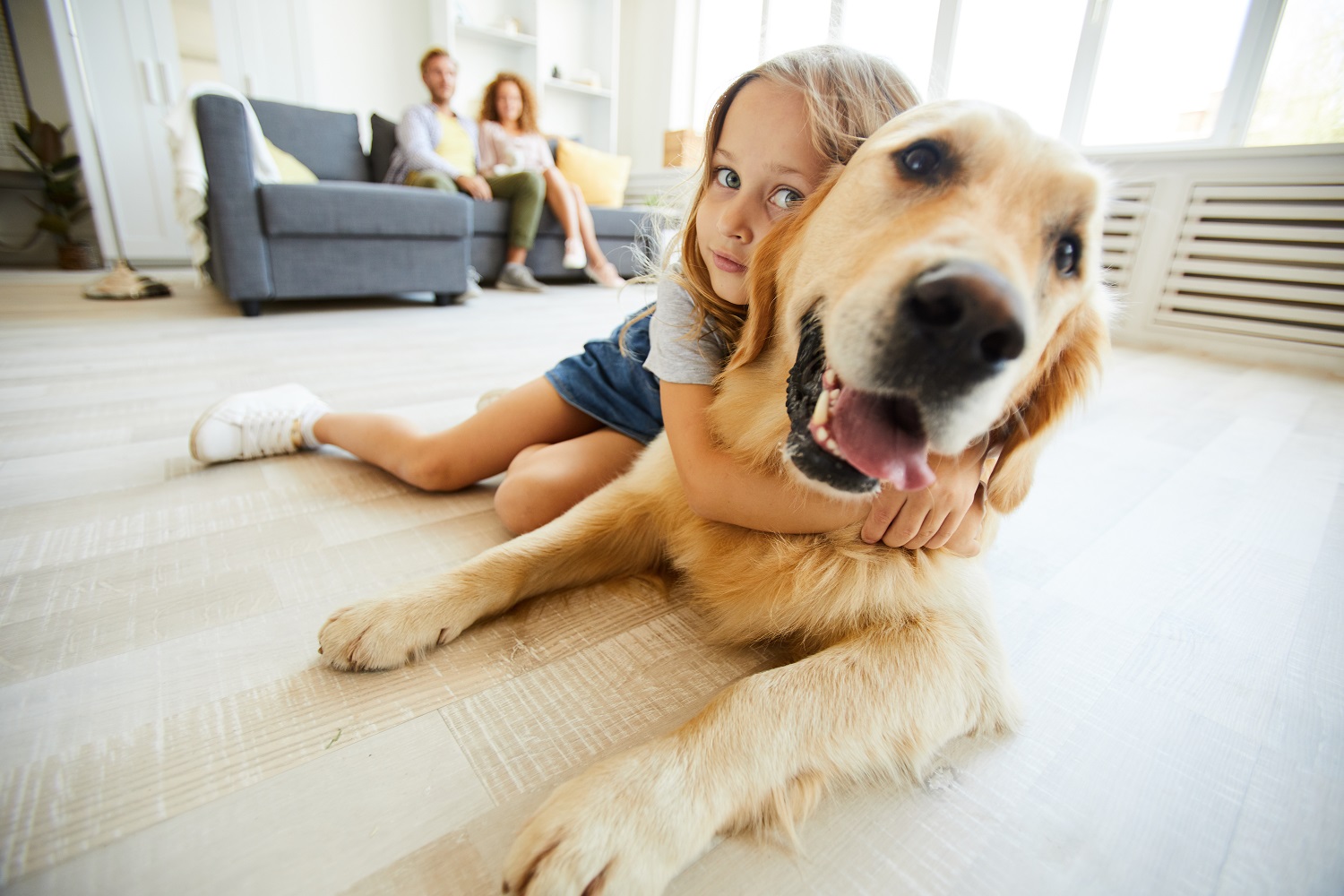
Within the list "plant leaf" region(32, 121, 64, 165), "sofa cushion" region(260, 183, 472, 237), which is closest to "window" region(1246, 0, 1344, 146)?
"sofa cushion" region(260, 183, 472, 237)

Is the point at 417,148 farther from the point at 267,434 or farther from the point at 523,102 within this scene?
the point at 267,434

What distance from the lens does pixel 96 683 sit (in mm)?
928

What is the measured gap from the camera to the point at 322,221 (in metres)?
3.99

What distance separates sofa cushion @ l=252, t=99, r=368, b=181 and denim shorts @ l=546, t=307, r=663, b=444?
4868mm

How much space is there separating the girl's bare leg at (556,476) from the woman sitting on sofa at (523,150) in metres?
4.73

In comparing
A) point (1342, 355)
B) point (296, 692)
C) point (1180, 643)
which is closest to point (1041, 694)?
point (1180, 643)

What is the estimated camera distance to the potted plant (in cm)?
616

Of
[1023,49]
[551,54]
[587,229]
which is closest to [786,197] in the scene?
[587,229]

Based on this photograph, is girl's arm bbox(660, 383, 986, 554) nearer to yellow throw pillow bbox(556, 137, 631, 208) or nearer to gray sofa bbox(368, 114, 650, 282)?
gray sofa bbox(368, 114, 650, 282)

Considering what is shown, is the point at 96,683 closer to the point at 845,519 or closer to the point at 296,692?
the point at 296,692

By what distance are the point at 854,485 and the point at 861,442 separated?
0.06 metres

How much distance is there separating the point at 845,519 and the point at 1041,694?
46cm

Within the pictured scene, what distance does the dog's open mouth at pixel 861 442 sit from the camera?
2.72ft

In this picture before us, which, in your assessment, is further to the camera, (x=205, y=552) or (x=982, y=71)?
(x=982, y=71)
